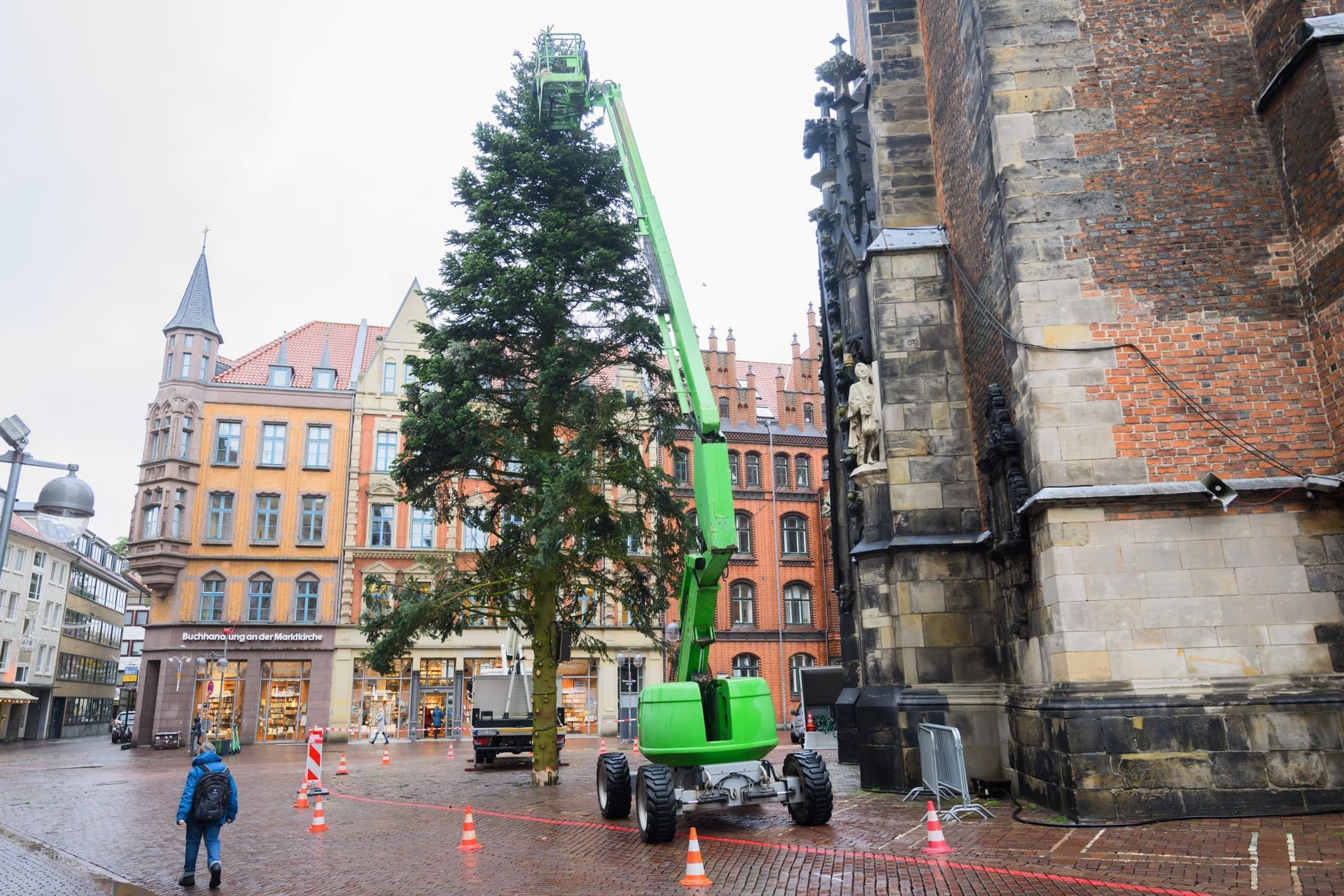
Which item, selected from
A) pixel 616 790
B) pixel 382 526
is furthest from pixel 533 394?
pixel 382 526

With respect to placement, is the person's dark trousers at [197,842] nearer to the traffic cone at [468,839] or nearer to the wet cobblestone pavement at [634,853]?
the wet cobblestone pavement at [634,853]

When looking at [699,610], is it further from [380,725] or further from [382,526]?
[382,526]

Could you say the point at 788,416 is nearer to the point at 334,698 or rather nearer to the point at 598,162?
Answer: the point at 334,698

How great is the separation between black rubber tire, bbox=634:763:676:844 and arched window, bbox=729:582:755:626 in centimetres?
3333

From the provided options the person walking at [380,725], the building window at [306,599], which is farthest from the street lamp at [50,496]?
the building window at [306,599]

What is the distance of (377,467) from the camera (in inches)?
1598

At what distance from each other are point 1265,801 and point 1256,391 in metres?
4.60

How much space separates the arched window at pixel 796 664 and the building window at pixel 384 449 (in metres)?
19.9

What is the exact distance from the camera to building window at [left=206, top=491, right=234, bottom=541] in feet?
127

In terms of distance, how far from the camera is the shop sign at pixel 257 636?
37406 mm

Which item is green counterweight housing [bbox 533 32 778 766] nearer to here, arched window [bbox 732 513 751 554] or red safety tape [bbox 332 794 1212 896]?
red safety tape [bbox 332 794 1212 896]

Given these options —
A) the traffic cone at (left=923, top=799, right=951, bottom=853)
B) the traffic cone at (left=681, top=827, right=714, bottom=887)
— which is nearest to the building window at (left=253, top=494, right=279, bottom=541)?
the traffic cone at (left=681, top=827, right=714, bottom=887)

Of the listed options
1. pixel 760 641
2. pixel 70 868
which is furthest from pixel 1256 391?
pixel 760 641

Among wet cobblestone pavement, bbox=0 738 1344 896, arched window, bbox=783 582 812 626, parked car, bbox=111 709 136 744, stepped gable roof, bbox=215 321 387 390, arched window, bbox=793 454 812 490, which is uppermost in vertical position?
stepped gable roof, bbox=215 321 387 390
